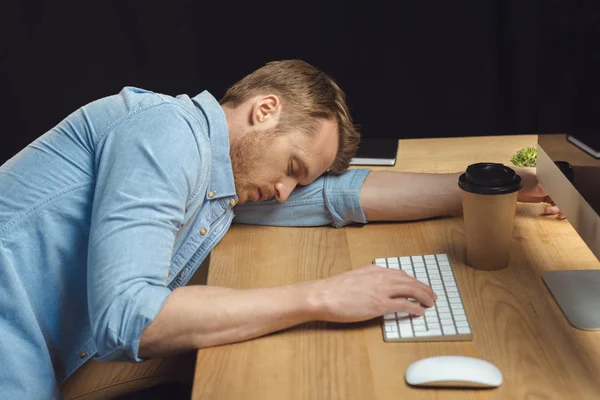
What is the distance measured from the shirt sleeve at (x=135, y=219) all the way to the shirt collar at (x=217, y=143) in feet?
0.39

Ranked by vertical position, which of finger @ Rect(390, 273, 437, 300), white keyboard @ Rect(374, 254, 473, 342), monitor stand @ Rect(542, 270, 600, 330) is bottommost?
monitor stand @ Rect(542, 270, 600, 330)

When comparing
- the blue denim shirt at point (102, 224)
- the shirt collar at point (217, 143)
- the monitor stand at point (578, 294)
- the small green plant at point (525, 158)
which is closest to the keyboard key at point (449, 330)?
the monitor stand at point (578, 294)

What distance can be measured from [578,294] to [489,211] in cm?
19

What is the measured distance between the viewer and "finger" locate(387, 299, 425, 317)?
1213 mm

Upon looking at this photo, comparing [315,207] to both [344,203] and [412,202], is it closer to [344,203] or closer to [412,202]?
[344,203]

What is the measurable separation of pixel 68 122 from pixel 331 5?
1.45 m

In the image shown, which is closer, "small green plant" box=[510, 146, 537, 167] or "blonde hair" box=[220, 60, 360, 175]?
"blonde hair" box=[220, 60, 360, 175]

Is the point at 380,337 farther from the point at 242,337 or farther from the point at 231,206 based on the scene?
the point at 231,206

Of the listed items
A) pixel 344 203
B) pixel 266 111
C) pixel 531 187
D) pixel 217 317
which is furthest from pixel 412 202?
pixel 217 317

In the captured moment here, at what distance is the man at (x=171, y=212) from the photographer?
117 cm

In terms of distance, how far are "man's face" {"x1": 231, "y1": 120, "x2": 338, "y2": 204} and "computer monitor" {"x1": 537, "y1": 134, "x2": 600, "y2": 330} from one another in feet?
1.41

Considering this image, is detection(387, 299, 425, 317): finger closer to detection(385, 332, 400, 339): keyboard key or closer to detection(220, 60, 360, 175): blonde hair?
detection(385, 332, 400, 339): keyboard key

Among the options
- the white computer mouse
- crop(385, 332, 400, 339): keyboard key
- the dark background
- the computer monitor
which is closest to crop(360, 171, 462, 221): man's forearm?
the computer monitor

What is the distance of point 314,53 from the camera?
2.72 metres
